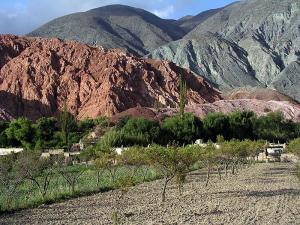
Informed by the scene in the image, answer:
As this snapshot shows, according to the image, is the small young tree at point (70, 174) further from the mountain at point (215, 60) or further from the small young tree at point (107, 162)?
the mountain at point (215, 60)

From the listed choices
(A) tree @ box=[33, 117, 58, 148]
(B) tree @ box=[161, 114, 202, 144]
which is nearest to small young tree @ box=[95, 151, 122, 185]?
(A) tree @ box=[33, 117, 58, 148]

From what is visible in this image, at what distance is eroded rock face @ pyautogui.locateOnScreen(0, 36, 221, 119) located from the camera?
105 metres

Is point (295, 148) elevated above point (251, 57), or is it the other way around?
point (251, 57)

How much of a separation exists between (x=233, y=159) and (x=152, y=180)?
29.8ft

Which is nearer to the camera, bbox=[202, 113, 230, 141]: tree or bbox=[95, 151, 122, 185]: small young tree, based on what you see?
bbox=[95, 151, 122, 185]: small young tree

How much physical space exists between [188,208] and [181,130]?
51500 millimetres

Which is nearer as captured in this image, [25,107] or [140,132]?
[140,132]

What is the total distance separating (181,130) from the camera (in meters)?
73.1

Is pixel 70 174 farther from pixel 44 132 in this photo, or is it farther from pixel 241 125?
pixel 241 125

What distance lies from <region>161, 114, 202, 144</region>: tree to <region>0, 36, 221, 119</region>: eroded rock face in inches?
1100

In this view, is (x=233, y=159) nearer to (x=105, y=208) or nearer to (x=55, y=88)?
(x=105, y=208)

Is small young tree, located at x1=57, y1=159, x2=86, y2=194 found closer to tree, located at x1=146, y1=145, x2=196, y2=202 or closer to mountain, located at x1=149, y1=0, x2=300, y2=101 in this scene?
tree, located at x1=146, y1=145, x2=196, y2=202

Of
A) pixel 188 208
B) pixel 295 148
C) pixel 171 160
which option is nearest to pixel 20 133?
pixel 295 148

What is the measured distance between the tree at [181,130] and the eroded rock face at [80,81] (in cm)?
2795
